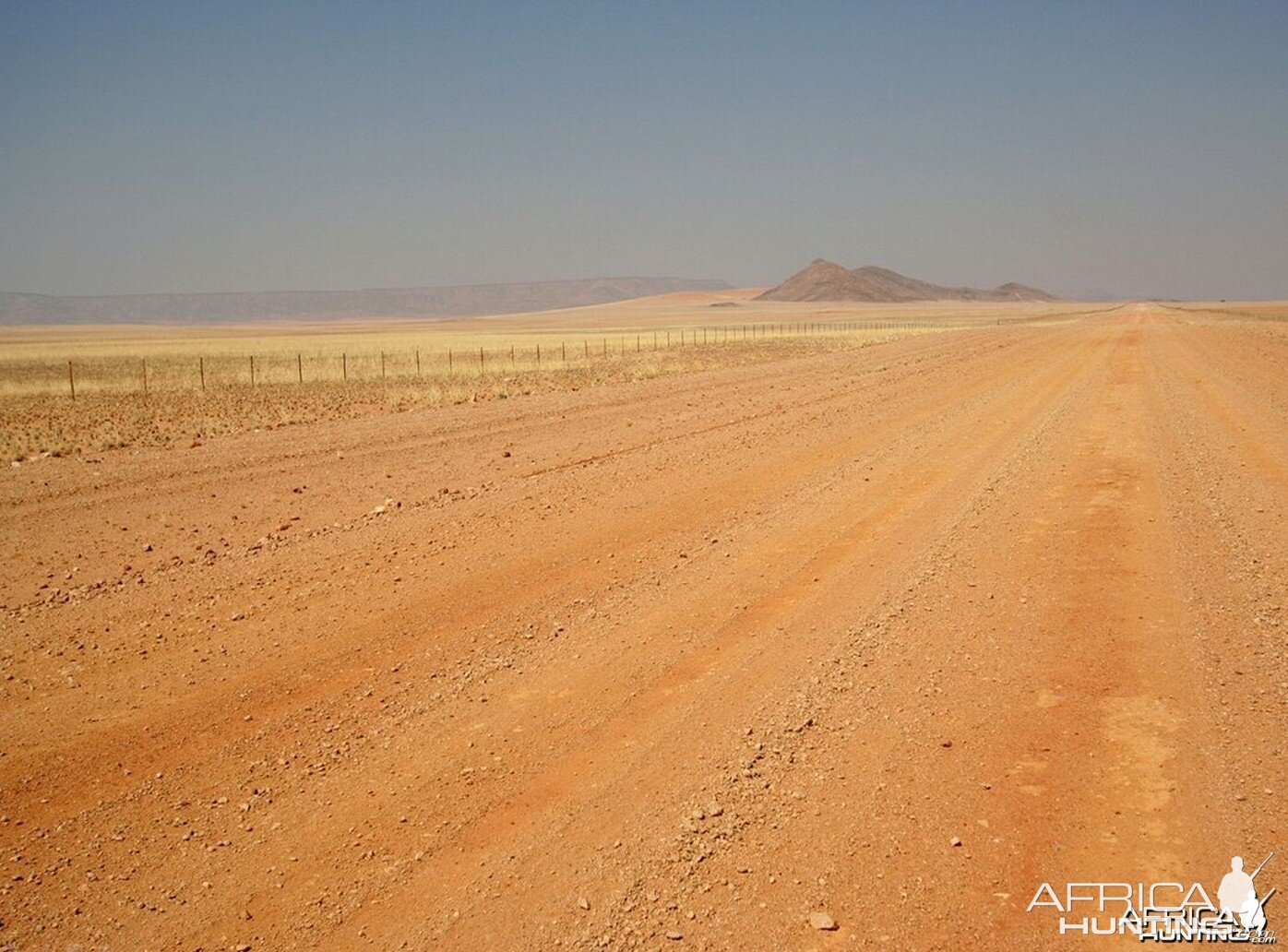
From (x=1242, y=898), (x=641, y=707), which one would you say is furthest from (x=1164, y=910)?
(x=641, y=707)

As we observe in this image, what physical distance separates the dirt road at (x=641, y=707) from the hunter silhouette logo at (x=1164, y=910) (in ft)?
0.26

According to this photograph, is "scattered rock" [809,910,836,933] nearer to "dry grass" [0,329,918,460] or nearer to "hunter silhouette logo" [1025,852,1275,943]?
"hunter silhouette logo" [1025,852,1275,943]

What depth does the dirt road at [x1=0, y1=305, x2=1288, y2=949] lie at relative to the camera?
13.7 ft

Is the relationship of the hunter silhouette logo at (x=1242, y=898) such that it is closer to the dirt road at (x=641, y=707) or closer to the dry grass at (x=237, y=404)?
the dirt road at (x=641, y=707)

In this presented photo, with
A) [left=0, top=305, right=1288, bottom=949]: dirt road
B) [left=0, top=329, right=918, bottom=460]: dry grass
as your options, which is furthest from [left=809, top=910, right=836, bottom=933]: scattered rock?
[left=0, top=329, right=918, bottom=460]: dry grass

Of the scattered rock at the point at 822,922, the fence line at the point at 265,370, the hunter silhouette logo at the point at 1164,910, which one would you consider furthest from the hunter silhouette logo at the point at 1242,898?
the fence line at the point at 265,370

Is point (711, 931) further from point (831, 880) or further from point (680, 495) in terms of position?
point (680, 495)

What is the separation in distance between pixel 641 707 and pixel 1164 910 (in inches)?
119

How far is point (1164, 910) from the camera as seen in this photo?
12.8 ft

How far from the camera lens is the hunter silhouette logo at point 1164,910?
12.4 feet

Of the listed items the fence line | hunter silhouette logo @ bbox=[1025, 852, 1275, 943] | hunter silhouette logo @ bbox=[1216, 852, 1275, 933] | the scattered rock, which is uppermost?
hunter silhouette logo @ bbox=[1216, 852, 1275, 933]

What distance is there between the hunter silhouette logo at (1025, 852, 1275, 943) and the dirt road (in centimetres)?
8

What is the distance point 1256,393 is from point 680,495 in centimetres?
1646

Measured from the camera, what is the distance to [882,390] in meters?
24.6
